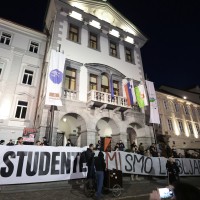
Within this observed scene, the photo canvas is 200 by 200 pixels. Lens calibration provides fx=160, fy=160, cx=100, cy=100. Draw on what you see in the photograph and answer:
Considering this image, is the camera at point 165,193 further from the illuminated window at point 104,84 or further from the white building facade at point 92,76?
the illuminated window at point 104,84

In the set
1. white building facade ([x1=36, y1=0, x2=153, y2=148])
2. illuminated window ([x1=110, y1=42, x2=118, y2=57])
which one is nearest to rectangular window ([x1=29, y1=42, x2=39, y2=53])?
white building facade ([x1=36, y1=0, x2=153, y2=148])

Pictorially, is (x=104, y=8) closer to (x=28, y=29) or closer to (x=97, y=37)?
(x=97, y=37)

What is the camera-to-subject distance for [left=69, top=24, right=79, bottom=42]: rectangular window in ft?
59.4

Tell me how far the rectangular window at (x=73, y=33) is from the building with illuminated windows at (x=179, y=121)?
1799cm

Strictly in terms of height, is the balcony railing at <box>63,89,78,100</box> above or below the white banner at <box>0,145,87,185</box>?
above

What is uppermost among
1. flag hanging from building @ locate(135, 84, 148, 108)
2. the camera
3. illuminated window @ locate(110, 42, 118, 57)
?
illuminated window @ locate(110, 42, 118, 57)

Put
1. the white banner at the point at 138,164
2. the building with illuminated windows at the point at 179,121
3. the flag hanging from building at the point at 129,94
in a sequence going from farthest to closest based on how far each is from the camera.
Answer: the building with illuminated windows at the point at 179,121
the flag hanging from building at the point at 129,94
the white banner at the point at 138,164

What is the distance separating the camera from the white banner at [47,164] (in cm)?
731

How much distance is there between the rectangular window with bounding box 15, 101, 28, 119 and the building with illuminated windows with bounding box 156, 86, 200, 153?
1936 cm

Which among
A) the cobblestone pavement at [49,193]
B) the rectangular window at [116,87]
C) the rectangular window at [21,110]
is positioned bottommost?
the cobblestone pavement at [49,193]

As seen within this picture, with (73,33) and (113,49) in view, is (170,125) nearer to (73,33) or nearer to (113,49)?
(113,49)

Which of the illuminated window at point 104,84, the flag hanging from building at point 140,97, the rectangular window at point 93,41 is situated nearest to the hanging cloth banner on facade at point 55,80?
the illuminated window at point 104,84

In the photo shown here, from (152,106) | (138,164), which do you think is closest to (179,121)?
(152,106)

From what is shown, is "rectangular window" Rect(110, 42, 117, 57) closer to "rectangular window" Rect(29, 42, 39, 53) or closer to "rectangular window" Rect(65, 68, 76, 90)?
"rectangular window" Rect(65, 68, 76, 90)
